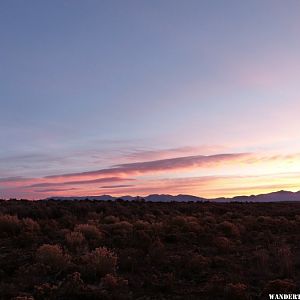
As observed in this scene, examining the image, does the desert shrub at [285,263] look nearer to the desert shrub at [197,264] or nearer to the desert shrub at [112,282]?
the desert shrub at [197,264]

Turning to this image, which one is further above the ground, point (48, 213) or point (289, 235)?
point (48, 213)

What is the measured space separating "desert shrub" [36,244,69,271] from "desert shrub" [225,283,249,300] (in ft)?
17.1

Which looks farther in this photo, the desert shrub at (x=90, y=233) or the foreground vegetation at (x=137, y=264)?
the desert shrub at (x=90, y=233)

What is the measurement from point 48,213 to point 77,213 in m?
3.20

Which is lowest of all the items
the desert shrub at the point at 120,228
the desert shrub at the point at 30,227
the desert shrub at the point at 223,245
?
the desert shrub at the point at 223,245

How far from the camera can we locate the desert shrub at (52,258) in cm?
1348

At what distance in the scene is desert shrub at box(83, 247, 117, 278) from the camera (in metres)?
13.0

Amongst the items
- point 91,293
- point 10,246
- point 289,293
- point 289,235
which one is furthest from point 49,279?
point 289,235

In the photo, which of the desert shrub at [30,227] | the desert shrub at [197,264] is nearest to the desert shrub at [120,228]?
the desert shrub at [30,227]

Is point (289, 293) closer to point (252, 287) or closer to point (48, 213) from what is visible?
point (252, 287)

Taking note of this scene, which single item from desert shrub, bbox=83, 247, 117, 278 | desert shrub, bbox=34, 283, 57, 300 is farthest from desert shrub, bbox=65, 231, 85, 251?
desert shrub, bbox=34, 283, 57, 300

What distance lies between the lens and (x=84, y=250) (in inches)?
621

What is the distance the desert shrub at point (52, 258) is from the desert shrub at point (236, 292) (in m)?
5.21

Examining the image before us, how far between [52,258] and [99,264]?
1.64m
